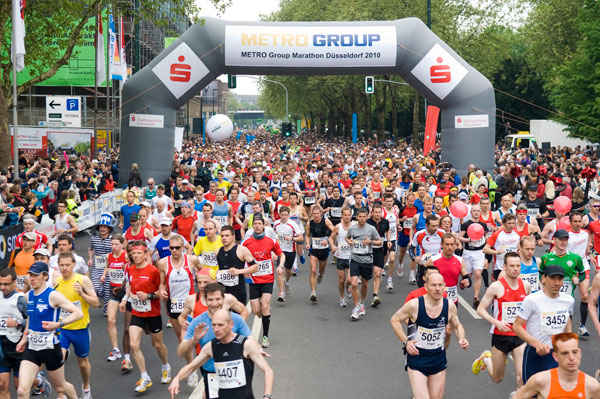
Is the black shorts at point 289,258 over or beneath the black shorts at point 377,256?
beneath

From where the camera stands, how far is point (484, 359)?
7.71 m

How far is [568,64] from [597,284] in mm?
38359

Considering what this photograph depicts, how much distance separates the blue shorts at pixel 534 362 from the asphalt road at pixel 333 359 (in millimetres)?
1015

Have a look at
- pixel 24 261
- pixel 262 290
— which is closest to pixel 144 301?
pixel 24 261

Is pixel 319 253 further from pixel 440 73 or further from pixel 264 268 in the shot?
pixel 440 73

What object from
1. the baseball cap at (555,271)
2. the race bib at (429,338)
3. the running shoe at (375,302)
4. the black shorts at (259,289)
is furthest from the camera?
the running shoe at (375,302)

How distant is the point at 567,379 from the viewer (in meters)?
5.04

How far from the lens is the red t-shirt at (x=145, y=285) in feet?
27.8

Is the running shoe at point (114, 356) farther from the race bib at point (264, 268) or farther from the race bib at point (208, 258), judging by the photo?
the race bib at point (264, 268)

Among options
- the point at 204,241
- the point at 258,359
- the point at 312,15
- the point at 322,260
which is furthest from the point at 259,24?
the point at 312,15

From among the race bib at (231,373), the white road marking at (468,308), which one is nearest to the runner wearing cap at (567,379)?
the race bib at (231,373)

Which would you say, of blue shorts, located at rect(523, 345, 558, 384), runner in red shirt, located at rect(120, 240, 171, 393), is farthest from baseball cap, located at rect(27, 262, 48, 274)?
blue shorts, located at rect(523, 345, 558, 384)

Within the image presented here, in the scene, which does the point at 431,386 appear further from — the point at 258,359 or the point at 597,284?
the point at 597,284

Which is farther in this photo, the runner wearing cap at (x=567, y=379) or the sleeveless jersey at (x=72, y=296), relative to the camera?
the sleeveless jersey at (x=72, y=296)
